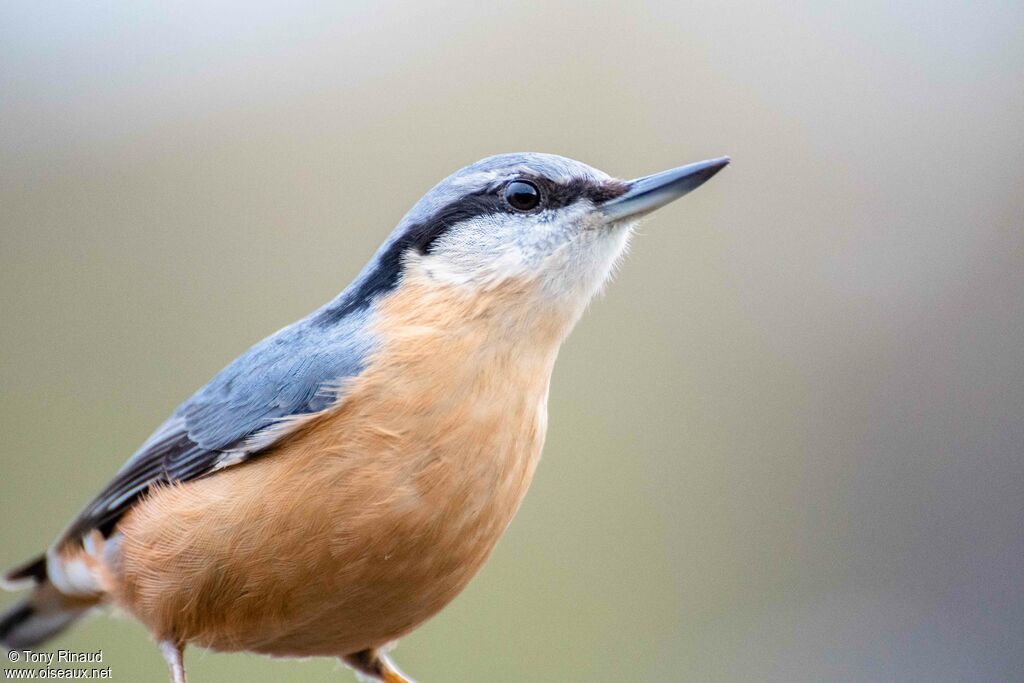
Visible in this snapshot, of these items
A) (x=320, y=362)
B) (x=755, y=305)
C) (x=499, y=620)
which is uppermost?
(x=320, y=362)

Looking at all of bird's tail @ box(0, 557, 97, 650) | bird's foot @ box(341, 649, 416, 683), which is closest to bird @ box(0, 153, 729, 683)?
bird's foot @ box(341, 649, 416, 683)

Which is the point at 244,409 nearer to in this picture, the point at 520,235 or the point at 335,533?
the point at 335,533

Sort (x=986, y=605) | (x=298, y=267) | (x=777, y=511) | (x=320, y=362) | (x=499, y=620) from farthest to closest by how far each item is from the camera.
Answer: (x=777, y=511) → (x=298, y=267) → (x=986, y=605) → (x=499, y=620) → (x=320, y=362)

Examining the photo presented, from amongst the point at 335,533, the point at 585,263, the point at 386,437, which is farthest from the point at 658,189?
the point at 335,533

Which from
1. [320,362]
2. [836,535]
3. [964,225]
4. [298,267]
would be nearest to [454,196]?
[320,362]

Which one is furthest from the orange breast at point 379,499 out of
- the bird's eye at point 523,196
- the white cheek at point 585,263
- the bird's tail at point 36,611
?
the bird's tail at point 36,611

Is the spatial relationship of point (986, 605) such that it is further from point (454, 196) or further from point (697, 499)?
point (454, 196)

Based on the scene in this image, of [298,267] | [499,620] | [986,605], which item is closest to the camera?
[499,620]

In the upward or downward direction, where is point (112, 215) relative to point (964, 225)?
upward

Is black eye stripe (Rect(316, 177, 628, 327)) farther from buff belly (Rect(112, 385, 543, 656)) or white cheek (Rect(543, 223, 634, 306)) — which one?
buff belly (Rect(112, 385, 543, 656))
